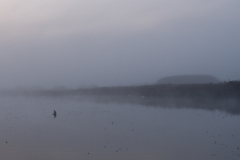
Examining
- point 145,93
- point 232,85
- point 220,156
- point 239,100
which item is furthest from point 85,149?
point 145,93

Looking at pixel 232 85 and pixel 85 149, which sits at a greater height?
pixel 232 85

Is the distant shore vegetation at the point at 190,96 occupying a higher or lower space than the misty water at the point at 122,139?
higher

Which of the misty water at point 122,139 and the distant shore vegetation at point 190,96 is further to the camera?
the distant shore vegetation at point 190,96

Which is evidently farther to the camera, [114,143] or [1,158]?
[114,143]

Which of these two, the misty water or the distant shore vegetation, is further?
the distant shore vegetation

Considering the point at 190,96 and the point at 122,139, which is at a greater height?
the point at 190,96

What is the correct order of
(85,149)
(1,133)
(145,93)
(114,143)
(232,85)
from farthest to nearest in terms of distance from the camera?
(145,93) < (232,85) < (1,133) < (114,143) < (85,149)

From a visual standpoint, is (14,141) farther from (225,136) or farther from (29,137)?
(225,136)

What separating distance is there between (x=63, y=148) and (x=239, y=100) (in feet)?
81.9

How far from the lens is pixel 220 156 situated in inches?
368

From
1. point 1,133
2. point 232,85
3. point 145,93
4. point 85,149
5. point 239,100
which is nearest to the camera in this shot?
point 85,149

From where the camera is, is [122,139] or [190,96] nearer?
[122,139]

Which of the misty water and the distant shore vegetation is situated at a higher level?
the distant shore vegetation

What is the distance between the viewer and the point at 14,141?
11.8 m
